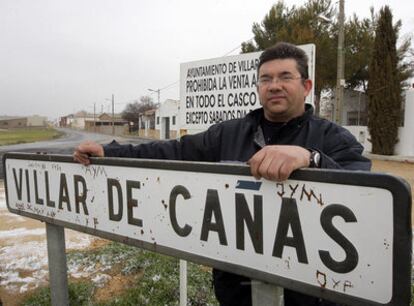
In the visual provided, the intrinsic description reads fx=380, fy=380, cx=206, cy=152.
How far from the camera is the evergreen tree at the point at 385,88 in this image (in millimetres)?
17078

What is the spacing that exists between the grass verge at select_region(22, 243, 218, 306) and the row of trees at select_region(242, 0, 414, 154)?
15644 millimetres

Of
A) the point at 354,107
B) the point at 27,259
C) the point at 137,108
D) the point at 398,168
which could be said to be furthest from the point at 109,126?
the point at 27,259

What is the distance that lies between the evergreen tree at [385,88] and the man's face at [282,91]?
17.1 meters

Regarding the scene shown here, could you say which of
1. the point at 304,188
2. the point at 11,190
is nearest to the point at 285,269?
the point at 304,188

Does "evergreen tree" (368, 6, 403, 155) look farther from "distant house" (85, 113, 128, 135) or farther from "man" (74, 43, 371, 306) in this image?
"distant house" (85, 113, 128, 135)

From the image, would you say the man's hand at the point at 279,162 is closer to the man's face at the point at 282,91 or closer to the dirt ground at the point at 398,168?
the man's face at the point at 282,91

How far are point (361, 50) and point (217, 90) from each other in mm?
20468

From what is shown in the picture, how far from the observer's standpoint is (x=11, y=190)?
86.4 inches

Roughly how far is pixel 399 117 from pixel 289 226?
1840 centimetres

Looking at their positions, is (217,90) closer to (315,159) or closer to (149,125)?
(315,159)

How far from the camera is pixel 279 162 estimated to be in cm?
105

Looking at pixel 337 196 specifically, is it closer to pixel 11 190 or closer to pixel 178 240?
pixel 178 240

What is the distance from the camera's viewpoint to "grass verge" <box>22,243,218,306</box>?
3273 mm

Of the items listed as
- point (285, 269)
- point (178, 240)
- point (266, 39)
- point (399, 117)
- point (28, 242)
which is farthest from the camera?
point (266, 39)
